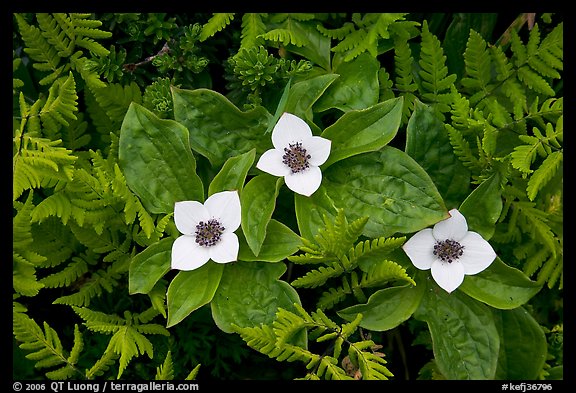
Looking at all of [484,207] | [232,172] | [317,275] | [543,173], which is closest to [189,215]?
[232,172]

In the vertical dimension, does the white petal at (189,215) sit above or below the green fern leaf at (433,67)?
below

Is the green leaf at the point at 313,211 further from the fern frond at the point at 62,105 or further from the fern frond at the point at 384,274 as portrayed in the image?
the fern frond at the point at 62,105

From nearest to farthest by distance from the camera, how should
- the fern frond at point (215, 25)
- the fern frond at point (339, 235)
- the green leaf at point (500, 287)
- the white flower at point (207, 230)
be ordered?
the fern frond at point (339, 235) → the white flower at point (207, 230) → the green leaf at point (500, 287) → the fern frond at point (215, 25)

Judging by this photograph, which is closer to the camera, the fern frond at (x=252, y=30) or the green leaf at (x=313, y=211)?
the green leaf at (x=313, y=211)

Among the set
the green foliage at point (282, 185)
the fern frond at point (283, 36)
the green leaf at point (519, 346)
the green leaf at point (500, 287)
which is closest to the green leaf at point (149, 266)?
the green foliage at point (282, 185)

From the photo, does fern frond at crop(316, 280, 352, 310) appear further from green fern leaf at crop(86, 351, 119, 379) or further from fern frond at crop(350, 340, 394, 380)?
green fern leaf at crop(86, 351, 119, 379)

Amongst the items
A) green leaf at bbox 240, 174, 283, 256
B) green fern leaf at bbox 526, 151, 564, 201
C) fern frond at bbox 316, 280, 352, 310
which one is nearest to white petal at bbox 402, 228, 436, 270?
fern frond at bbox 316, 280, 352, 310
